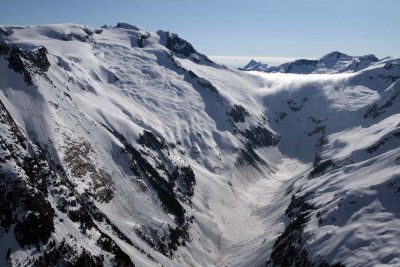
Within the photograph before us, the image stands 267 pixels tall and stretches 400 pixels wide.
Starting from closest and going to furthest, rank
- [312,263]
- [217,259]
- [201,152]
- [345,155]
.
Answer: [312,263]
[217,259]
[345,155]
[201,152]

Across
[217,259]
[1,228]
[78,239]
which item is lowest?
[217,259]

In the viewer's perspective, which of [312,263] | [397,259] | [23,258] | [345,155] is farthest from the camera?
[345,155]

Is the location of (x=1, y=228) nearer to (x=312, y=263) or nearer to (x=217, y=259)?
(x=312, y=263)

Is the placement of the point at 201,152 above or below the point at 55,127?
below

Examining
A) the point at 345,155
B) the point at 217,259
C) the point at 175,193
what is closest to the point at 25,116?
the point at 175,193

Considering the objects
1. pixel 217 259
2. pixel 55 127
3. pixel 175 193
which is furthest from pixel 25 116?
pixel 217 259

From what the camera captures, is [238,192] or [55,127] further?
[238,192]

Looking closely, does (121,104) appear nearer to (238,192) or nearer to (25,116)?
(238,192)

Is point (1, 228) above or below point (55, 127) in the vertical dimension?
below

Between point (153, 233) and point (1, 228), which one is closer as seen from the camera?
point (1, 228)
